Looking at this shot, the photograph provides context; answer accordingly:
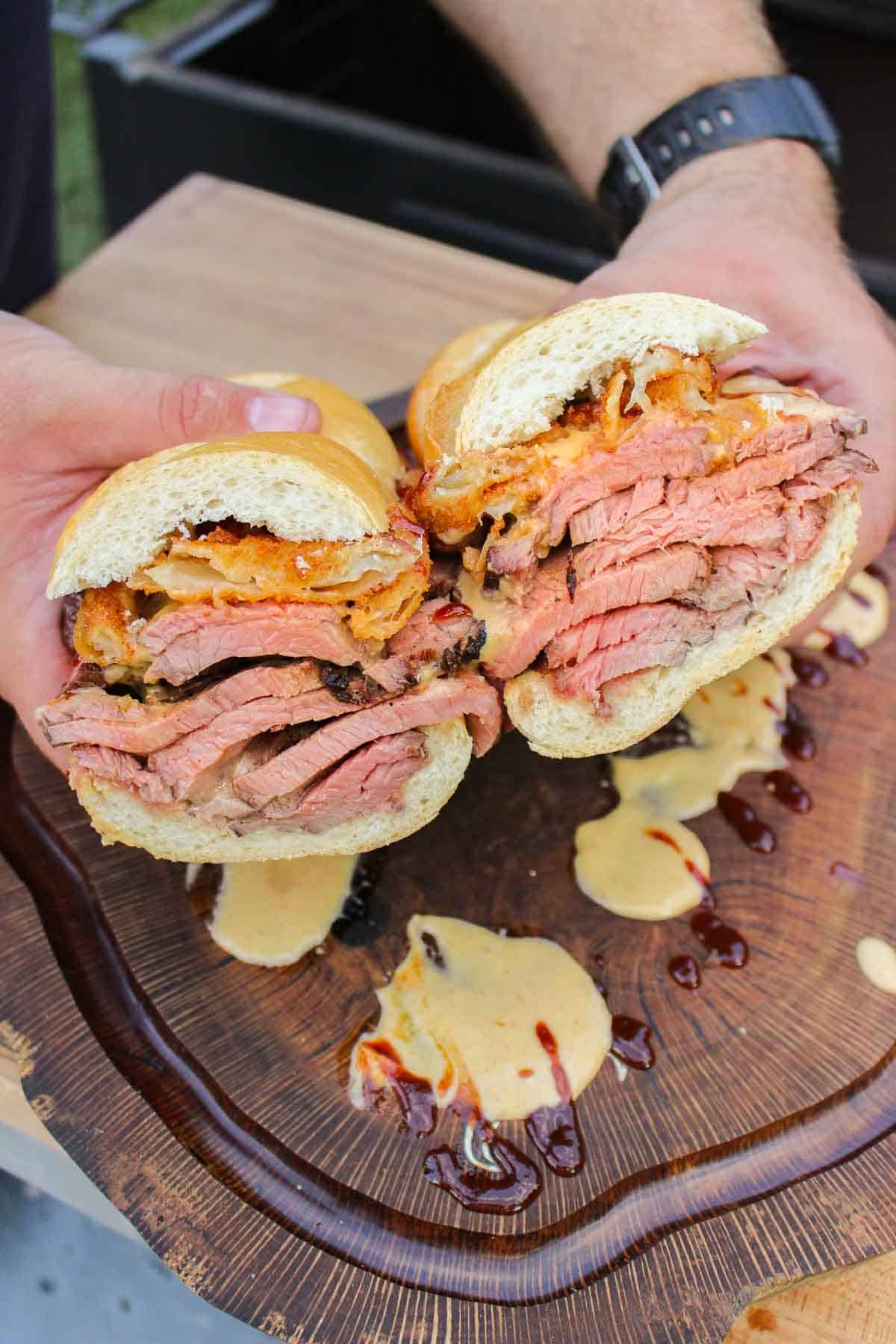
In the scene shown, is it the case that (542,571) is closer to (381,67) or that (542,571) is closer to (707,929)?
(707,929)

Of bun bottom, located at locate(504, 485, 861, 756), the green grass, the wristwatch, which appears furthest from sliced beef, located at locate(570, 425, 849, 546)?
the green grass

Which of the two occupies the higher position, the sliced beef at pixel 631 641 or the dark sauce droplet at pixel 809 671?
the sliced beef at pixel 631 641

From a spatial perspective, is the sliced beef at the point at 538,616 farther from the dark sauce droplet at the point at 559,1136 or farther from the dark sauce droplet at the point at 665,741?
the dark sauce droplet at the point at 559,1136

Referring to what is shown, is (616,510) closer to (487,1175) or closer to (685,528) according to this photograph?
(685,528)

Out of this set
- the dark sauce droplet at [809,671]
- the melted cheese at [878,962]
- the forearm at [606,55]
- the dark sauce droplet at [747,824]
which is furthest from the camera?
the forearm at [606,55]

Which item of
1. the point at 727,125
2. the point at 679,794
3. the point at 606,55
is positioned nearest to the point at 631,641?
the point at 679,794

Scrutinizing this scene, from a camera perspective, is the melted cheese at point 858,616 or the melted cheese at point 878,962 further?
the melted cheese at point 858,616

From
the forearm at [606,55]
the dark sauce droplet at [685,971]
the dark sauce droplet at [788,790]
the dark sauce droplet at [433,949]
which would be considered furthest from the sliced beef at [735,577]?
the forearm at [606,55]

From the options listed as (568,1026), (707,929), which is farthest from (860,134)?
(568,1026)
